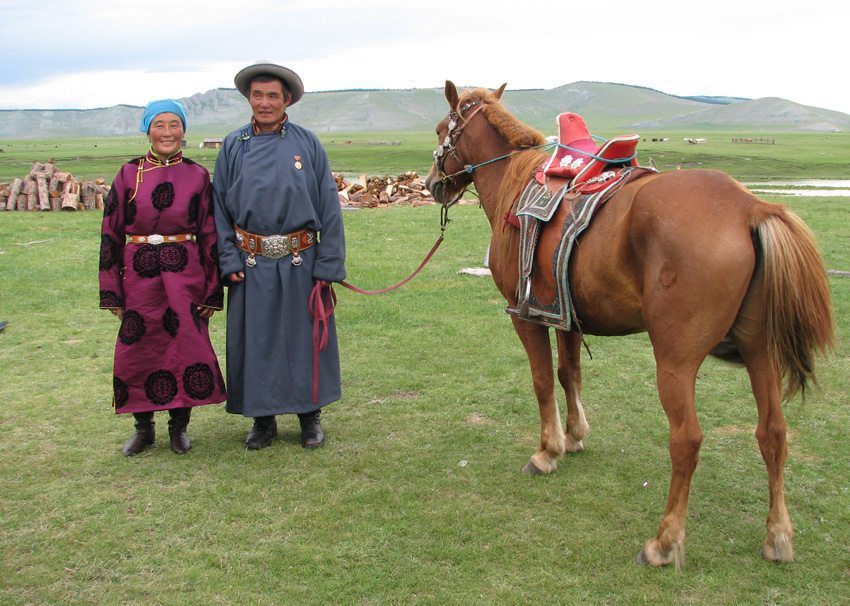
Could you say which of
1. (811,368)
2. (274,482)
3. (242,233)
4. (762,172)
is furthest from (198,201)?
(762,172)

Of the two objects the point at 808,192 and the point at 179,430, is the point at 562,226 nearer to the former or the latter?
the point at 179,430

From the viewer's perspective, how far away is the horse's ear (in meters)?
4.44

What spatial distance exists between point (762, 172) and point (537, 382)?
31874 millimetres

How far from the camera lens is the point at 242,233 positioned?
4.47 m

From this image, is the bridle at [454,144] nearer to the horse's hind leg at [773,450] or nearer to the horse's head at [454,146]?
the horse's head at [454,146]

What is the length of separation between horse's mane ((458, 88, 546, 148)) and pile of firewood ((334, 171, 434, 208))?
12.8 metres

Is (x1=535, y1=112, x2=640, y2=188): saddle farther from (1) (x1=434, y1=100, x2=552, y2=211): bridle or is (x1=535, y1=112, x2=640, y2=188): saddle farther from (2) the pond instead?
(2) the pond

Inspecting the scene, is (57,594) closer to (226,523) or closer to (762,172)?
(226,523)

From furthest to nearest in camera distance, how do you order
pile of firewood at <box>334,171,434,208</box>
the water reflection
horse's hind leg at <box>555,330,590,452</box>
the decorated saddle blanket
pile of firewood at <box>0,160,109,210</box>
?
the water reflection → pile of firewood at <box>334,171,434,208</box> → pile of firewood at <box>0,160,109,210</box> → horse's hind leg at <box>555,330,590,452</box> → the decorated saddle blanket

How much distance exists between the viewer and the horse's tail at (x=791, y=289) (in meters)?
2.90

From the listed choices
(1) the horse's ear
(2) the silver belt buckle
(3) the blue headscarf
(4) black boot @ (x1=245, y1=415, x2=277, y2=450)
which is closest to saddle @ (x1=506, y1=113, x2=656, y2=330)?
(1) the horse's ear

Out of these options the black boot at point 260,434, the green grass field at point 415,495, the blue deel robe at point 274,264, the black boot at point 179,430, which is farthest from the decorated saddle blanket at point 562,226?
the black boot at point 179,430

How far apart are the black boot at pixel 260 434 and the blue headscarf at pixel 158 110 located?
6.18ft

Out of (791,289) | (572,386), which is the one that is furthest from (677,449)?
(572,386)
